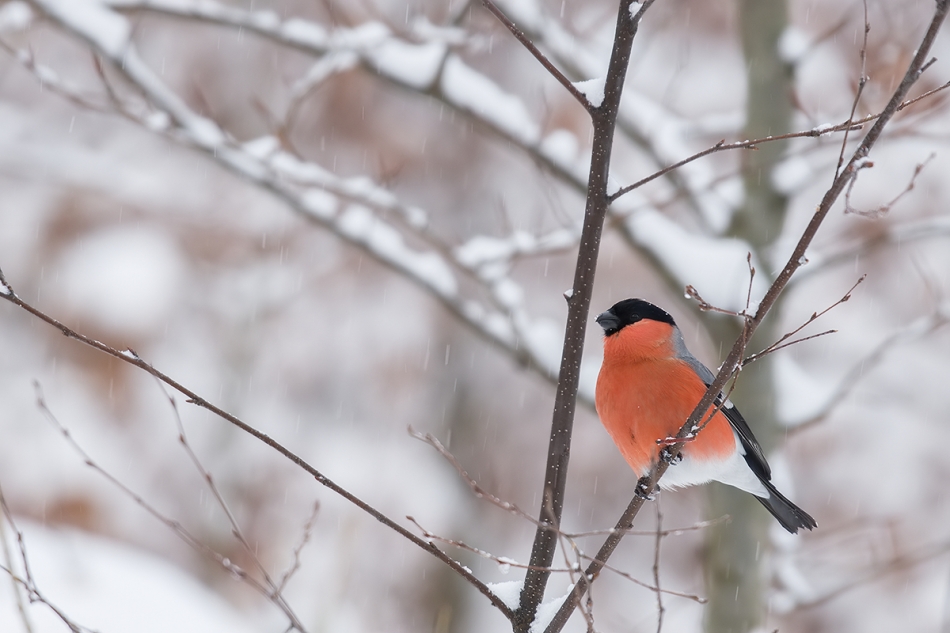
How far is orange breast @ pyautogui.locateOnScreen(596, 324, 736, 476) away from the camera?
2.47 m

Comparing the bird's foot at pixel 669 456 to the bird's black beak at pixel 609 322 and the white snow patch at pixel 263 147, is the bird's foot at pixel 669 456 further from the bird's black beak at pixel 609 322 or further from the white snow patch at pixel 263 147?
the white snow patch at pixel 263 147

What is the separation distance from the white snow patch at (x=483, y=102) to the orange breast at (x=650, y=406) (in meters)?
1.25

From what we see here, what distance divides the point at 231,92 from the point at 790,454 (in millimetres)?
7797

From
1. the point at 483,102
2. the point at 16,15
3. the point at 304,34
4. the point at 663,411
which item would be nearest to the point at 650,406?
the point at 663,411

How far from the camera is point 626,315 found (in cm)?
281

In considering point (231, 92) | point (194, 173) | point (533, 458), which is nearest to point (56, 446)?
point (194, 173)

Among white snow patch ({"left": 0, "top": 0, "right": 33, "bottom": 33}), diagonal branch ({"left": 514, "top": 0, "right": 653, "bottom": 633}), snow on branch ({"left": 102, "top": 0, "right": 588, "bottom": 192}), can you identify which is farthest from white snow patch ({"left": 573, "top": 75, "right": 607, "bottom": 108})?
white snow patch ({"left": 0, "top": 0, "right": 33, "bottom": 33})

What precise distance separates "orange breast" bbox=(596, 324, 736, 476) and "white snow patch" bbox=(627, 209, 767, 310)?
2.15 ft

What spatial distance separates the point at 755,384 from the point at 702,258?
61cm

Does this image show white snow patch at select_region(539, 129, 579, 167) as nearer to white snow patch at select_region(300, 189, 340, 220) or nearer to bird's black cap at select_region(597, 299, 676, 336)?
bird's black cap at select_region(597, 299, 676, 336)

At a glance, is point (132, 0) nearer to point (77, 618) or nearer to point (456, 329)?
point (77, 618)

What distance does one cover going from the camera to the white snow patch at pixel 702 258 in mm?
3184

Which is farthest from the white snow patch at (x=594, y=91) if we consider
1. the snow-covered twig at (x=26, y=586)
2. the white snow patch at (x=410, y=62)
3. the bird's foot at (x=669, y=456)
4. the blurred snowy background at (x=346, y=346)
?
the blurred snowy background at (x=346, y=346)

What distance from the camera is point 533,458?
1098 cm
